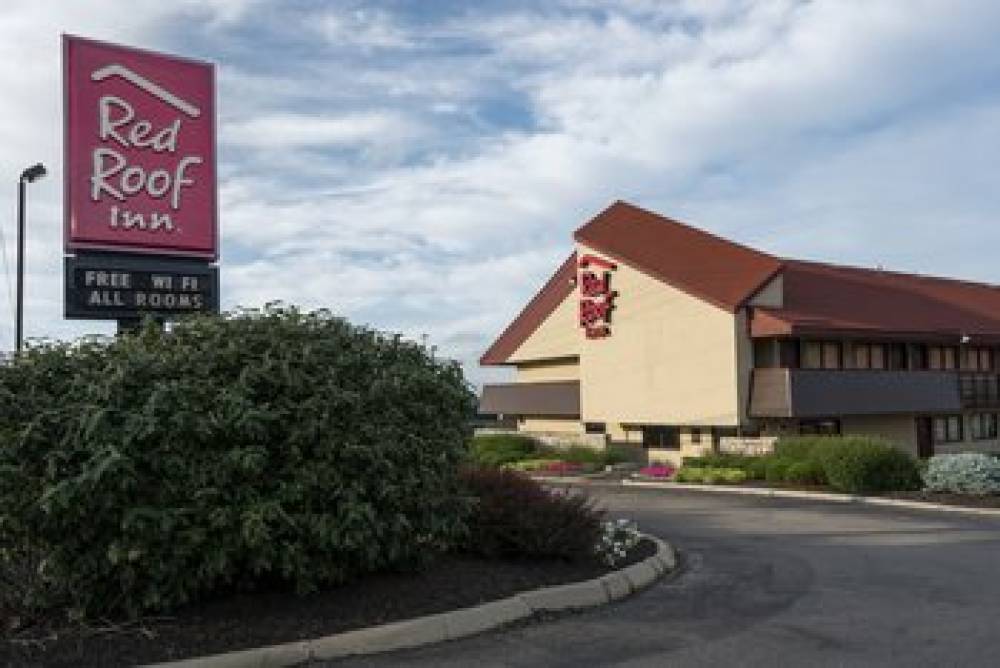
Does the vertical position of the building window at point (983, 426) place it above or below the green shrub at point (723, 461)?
above

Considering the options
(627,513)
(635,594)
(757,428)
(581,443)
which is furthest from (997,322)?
(635,594)

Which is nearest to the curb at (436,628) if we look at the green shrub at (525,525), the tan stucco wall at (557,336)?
the green shrub at (525,525)

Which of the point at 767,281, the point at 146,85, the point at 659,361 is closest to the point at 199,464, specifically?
the point at 146,85

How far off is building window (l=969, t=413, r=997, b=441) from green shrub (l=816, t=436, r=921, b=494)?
24.4 m

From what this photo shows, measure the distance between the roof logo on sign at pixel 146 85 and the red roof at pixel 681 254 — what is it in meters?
25.4

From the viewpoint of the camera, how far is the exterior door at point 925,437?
44.1 meters

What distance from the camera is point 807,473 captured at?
26953 mm

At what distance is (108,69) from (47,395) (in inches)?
213

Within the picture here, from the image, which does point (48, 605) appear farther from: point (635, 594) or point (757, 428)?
point (757, 428)

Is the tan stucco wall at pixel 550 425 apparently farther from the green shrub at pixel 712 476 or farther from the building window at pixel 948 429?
the green shrub at pixel 712 476

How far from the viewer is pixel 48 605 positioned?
8625 mm

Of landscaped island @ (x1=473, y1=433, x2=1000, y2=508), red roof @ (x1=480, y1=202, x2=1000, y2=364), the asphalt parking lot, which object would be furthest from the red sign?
red roof @ (x1=480, y1=202, x2=1000, y2=364)

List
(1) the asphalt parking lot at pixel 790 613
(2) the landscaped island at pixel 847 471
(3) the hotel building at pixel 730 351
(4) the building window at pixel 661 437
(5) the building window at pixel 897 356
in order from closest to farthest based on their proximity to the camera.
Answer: (1) the asphalt parking lot at pixel 790 613
(2) the landscaped island at pixel 847 471
(3) the hotel building at pixel 730 351
(4) the building window at pixel 661 437
(5) the building window at pixel 897 356

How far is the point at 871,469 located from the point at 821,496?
122 centimetres
